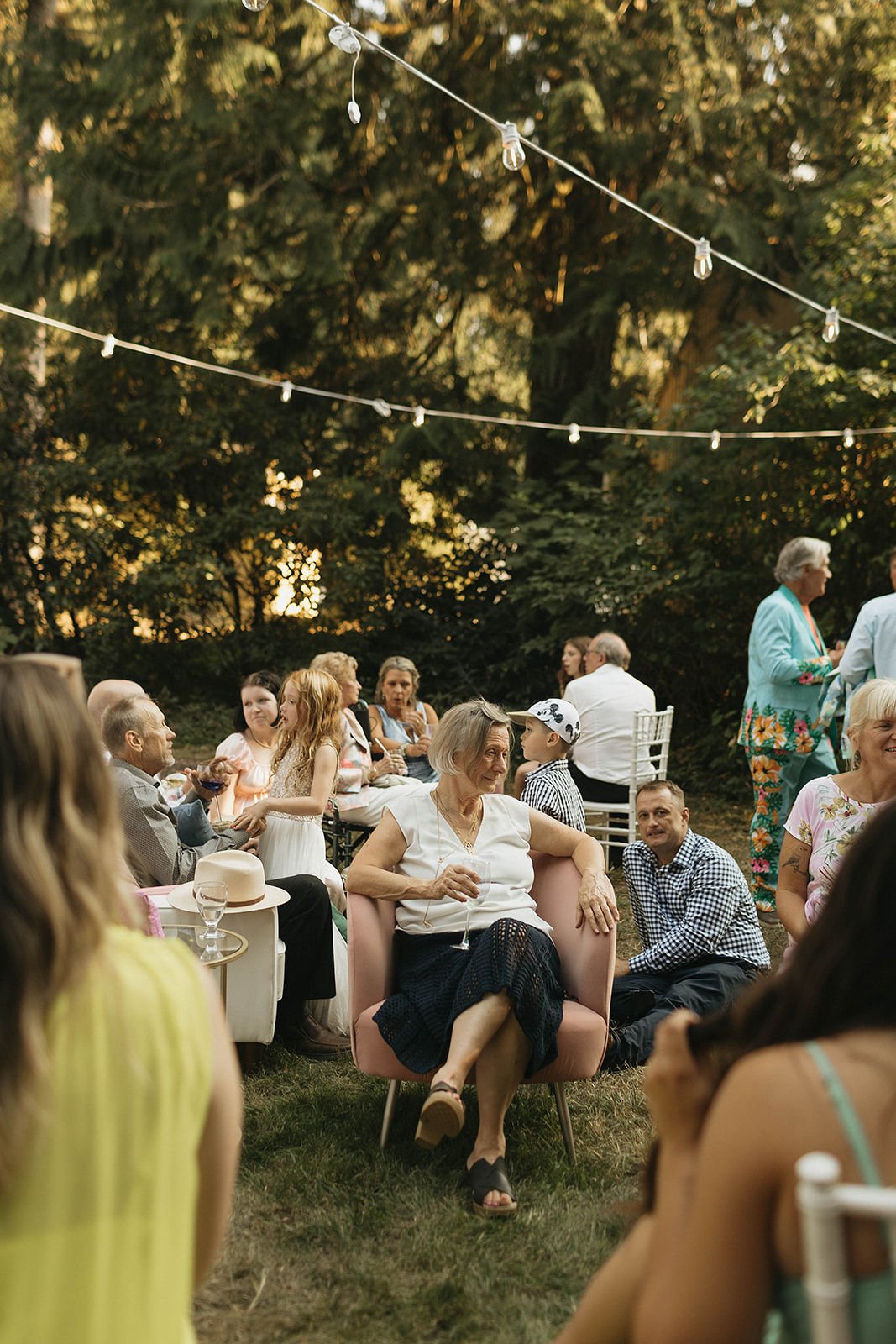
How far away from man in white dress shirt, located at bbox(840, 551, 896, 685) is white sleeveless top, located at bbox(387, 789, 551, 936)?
2.06 meters

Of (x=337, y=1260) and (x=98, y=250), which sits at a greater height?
(x=98, y=250)

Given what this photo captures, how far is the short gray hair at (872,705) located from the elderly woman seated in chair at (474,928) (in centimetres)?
79

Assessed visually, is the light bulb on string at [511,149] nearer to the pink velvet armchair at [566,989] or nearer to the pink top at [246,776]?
the pink top at [246,776]

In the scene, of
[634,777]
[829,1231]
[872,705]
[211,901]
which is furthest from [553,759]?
[829,1231]

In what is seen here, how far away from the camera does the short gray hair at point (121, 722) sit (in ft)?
A: 11.0

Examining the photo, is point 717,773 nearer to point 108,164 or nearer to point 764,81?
point 764,81

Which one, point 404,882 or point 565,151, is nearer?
point 404,882

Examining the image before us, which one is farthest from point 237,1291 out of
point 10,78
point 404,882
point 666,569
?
point 10,78

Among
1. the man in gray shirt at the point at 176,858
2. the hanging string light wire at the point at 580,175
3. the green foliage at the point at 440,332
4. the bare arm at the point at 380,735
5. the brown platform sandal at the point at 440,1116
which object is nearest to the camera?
the brown platform sandal at the point at 440,1116

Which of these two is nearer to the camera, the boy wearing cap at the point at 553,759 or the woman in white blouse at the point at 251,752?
the boy wearing cap at the point at 553,759

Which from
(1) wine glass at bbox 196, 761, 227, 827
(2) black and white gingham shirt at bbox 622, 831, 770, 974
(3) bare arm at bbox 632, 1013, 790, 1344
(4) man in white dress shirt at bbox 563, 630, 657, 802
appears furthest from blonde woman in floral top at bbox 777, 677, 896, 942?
(4) man in white dress shirt at bbox 563, 630, 657, 802

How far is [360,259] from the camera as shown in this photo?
10.3m

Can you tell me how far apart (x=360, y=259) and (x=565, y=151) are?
2.19 m

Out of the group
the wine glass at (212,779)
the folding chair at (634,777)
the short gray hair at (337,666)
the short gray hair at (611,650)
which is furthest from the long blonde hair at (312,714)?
the short gray hair at (611,650)
